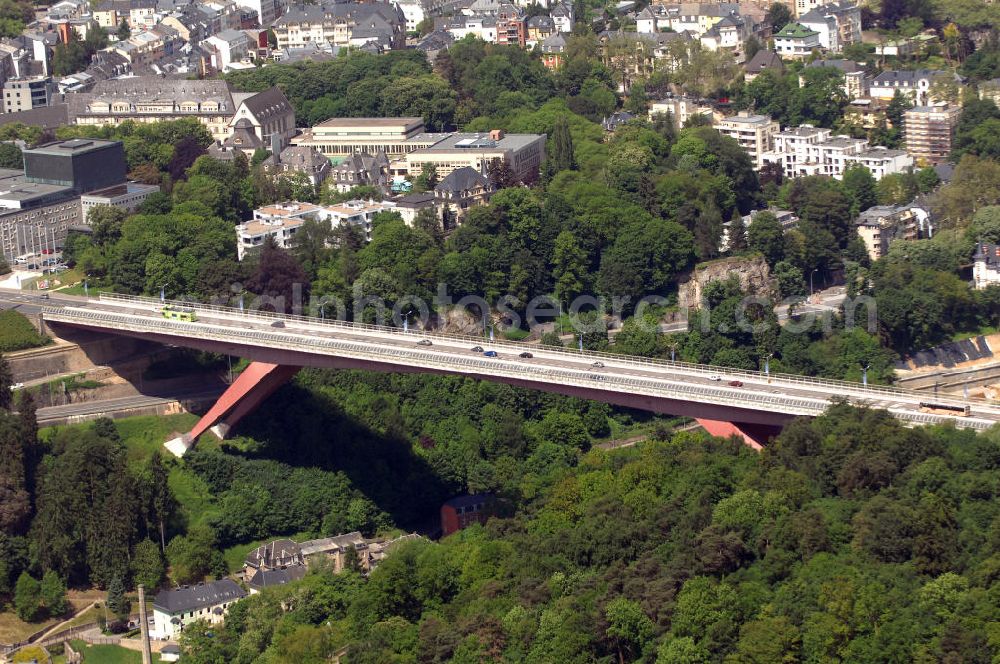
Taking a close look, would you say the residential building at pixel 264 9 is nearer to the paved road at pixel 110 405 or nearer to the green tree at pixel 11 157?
the green tree at pixel 11 157

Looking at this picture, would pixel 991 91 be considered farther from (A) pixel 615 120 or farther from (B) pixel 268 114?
(B) pixel 268 114

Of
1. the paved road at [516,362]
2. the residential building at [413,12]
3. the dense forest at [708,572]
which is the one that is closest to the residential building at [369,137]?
the paved road at [516,362]

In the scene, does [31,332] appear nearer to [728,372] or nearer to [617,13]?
[728,372]

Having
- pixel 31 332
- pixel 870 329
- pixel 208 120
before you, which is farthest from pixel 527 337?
pixel 208 120

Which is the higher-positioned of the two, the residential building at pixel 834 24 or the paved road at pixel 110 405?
the residential building at pixel 834 24

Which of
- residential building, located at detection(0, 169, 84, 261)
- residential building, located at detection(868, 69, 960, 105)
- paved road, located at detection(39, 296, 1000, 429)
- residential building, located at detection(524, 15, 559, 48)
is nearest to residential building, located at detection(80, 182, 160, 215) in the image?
residential building, located at detection(0, 169, 84, 261)

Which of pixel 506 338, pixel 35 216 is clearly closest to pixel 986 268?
pixel 506 338
